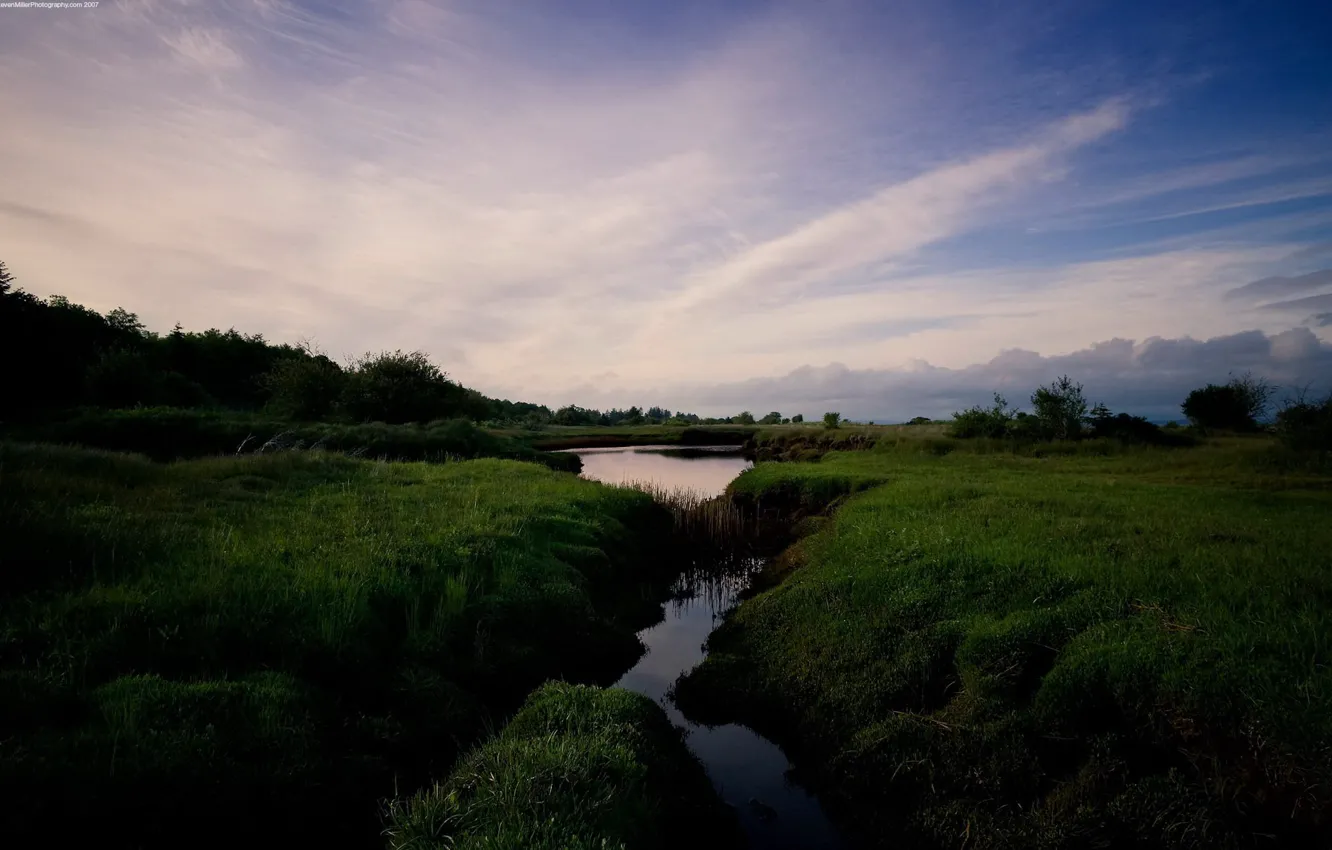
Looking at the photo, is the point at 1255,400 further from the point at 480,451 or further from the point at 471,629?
the point at 471,629

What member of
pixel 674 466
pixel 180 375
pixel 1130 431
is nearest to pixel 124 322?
pixel 180 375

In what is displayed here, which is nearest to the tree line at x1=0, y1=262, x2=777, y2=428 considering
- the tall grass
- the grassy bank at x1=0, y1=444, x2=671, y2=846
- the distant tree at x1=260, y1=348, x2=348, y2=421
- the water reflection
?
the distant tree at x1=260, y1=348, x2=348, y2=421

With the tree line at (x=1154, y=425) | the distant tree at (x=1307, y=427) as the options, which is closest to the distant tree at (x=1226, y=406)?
the tree line at (x=1154, y=425)

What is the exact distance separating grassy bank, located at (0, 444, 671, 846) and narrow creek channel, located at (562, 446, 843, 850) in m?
0.81

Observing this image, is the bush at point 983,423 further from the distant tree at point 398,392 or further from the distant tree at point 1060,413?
the distant tree at point 398,392

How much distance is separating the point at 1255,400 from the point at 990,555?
4680 cm

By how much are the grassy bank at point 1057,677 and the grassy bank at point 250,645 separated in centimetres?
355

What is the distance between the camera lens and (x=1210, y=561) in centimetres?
948

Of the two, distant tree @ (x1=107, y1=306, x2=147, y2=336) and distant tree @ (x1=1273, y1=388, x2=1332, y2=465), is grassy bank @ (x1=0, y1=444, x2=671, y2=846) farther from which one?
distant tree @ (x1=107, y1=306, x2=147, y2=336)

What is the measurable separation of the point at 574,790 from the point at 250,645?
4593 millimetres

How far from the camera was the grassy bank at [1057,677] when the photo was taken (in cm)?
578

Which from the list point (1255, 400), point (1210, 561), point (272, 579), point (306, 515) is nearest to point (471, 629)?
point (272, 579)

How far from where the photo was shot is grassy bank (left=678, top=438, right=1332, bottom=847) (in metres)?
5.78

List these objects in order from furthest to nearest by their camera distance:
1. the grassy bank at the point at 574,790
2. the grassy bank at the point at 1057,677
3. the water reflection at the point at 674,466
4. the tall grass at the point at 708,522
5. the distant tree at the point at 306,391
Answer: the distant tree at the point at 306,391
the water reflection at the point at 674,466
the tall grass at the point at 708,522
the grassy bank at the point at 1057,677
the grassy bank at the point at 574,790
